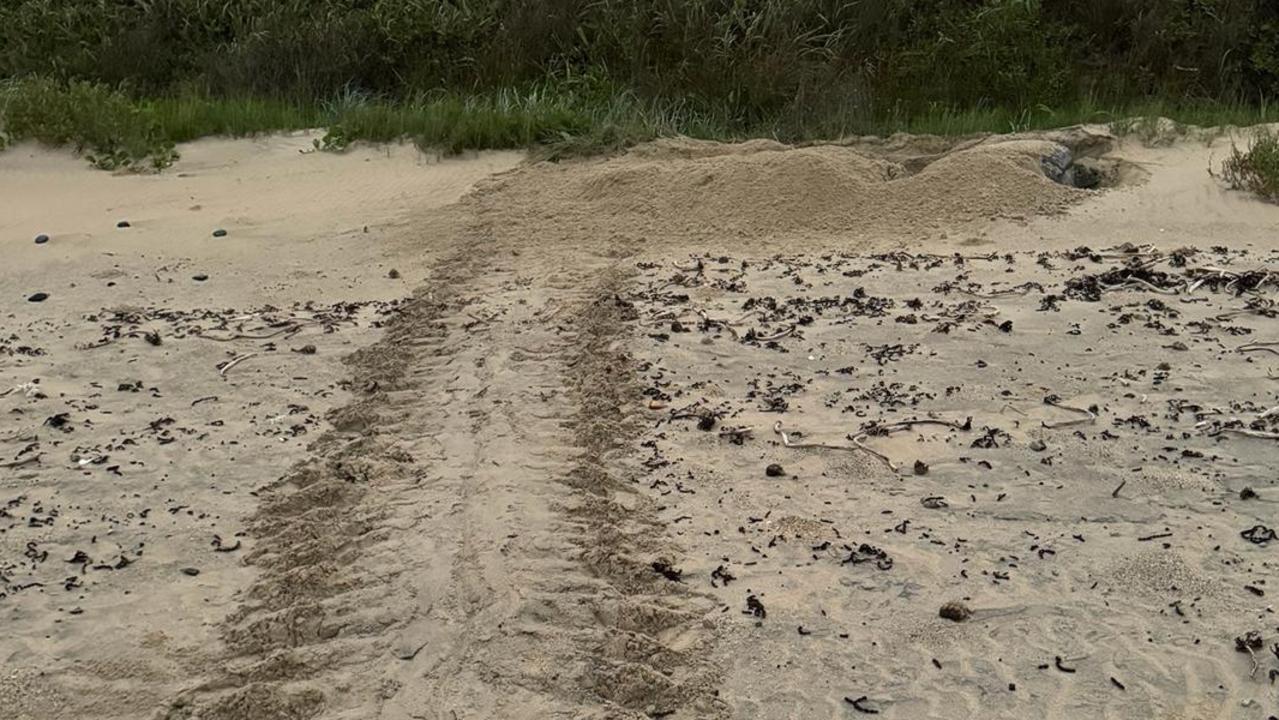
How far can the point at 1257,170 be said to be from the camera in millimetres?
8070

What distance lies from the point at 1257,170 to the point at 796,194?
2.96 metres

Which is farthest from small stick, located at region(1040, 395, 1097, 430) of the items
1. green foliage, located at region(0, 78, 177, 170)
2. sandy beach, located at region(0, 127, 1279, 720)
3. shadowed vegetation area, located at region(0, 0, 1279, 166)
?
green foliage, located at region(0, 78, 177, 170)

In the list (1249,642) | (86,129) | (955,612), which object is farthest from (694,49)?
(1249,642)

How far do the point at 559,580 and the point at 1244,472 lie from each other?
2375mm

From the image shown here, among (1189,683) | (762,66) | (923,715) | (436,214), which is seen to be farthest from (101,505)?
(762,66)

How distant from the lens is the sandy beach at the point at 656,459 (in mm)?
3256

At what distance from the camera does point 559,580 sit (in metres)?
3.64

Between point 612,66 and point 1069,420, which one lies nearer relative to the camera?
point 1069,420

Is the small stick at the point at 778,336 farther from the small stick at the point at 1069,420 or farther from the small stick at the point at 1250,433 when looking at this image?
the small stick at the point at 1250,433

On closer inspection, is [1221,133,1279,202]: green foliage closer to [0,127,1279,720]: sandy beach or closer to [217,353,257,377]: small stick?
[0,127,1279,720]: sandy beach

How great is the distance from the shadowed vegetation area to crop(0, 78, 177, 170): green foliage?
19 millimetres

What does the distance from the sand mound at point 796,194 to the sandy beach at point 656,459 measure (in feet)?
0.14

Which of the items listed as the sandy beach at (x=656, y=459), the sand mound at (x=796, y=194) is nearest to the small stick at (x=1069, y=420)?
the sandy beach at (x=656, y=459)

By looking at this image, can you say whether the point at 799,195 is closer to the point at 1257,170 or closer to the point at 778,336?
the point at 778,336
